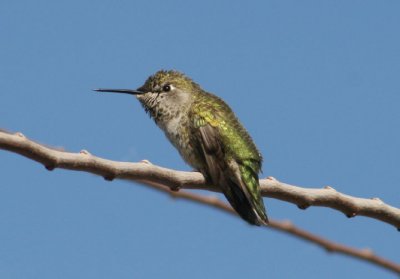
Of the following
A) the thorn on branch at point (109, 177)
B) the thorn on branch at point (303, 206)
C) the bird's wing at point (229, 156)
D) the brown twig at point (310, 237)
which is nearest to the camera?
the thorn on branch at point (109, 177)

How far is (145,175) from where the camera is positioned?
11.7ft

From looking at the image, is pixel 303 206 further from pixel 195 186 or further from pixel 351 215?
pixel 195 186

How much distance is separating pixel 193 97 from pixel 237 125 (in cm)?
57

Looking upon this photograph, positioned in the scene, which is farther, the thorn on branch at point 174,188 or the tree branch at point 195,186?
the thorn on branch at point 174,188

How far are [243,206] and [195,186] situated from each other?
2.97 feet

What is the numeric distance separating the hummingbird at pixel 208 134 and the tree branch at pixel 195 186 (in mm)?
515

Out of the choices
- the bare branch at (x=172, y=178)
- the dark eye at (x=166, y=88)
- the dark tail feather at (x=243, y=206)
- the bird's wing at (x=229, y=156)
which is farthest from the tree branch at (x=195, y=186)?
the dark eye at (x=166, y=88)

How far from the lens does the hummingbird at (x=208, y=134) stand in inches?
211

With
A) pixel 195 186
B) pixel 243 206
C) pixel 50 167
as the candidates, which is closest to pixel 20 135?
pixel 50 167

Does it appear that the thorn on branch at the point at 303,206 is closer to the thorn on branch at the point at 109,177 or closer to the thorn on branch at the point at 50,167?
the thorn on branch at the point at 109,177

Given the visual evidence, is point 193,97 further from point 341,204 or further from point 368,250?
point 368,250

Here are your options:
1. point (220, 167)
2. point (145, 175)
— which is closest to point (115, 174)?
point (145, 175)

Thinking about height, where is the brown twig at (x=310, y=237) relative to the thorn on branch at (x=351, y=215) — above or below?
below

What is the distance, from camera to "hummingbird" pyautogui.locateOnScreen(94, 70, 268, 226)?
5.35 m
